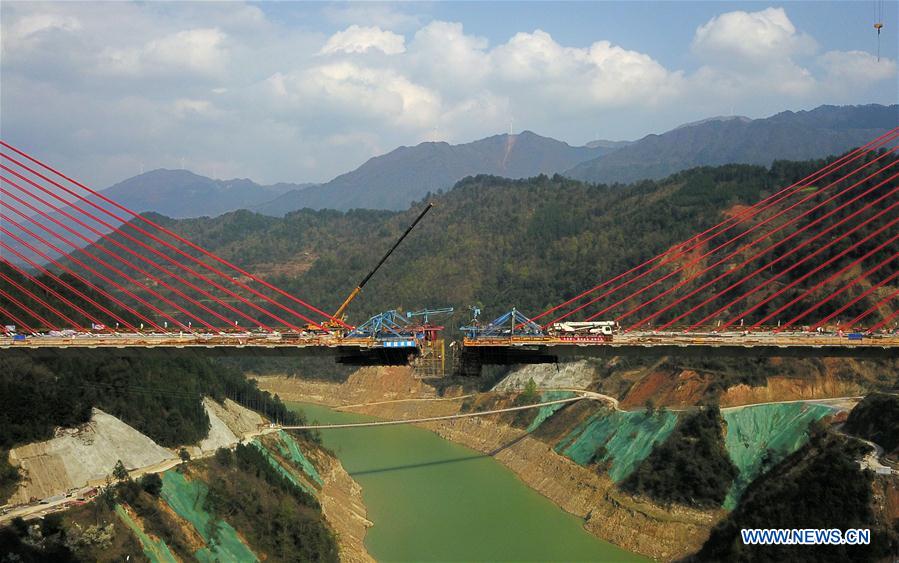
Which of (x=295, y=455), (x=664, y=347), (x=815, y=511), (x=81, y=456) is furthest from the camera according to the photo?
(x=295, y=455)

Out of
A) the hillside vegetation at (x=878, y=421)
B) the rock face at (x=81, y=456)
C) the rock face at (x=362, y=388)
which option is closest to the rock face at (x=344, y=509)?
the rock face at (x=81, y=456)

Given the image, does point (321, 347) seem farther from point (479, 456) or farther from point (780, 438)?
point (479, 456)

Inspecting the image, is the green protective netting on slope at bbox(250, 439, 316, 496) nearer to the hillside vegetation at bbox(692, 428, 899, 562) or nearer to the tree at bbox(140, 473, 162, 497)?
the tree at bbox(140, 473, 162, 497)

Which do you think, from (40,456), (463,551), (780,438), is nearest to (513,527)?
(463,551)

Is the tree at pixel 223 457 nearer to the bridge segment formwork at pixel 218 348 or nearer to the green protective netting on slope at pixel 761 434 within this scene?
the bridge segment formwork at pixel 218 348

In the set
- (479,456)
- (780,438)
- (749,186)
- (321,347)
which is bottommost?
(479,456)

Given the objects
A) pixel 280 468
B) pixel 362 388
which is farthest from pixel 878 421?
pixel 362 388

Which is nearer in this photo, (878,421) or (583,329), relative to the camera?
(583,329)

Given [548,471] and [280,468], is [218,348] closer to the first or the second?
[280,468]
